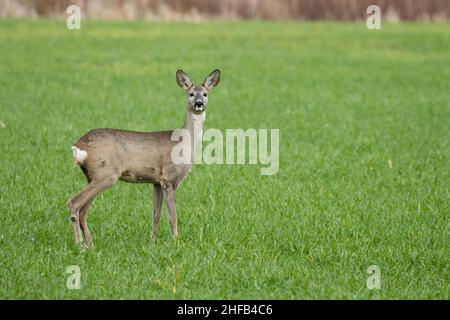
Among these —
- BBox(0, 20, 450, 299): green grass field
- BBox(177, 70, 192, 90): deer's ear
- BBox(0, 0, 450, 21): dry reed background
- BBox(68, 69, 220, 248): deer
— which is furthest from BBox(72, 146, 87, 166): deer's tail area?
BBox(0, 0, 450, 21): dry reed background

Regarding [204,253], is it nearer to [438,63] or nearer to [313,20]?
[438,63]

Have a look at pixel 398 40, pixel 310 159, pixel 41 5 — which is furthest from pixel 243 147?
pixel 41 5

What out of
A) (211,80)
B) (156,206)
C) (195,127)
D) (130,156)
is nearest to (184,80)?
(211,80)

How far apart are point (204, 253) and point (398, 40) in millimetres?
19504

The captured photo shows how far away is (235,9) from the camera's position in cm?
3075

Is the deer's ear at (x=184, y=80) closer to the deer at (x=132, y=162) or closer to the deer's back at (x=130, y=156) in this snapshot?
the deer at (x=132, y=162)

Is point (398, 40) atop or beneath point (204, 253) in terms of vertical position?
atop

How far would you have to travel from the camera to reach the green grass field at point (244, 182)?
265 inches

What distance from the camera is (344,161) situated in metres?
11.4

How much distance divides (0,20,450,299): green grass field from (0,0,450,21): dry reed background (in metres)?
6.72

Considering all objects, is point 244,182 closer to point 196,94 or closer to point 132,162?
point 196,94

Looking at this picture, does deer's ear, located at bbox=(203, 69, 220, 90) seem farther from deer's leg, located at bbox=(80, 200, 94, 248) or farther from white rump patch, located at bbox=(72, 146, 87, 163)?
deer's leg, located at bbox=(80, 200, 94, 248)

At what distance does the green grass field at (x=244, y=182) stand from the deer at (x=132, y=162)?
13.7 inches

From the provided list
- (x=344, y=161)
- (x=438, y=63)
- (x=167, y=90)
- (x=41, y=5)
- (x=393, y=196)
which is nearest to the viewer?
(x=393, y=196)
